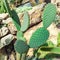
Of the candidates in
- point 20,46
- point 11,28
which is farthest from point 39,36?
point 11,28

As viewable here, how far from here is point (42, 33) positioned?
9.00ft

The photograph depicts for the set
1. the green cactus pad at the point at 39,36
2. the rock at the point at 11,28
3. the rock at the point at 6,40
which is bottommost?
the rock at the point at 6,40

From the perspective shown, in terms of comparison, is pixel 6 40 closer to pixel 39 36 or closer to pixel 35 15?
pixel 35 15

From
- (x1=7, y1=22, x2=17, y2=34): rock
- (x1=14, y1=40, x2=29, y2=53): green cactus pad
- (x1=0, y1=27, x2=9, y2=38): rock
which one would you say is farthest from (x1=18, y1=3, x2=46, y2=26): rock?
(x1=14, y1=40, x2=29, y2=53): green cactus pad

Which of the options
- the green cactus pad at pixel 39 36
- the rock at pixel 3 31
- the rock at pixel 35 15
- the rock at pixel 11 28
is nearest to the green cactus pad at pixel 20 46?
the green cactus pad at pixel 39 36

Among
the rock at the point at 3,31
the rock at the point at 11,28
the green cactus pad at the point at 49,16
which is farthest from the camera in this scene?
the rock at the point at 11,28

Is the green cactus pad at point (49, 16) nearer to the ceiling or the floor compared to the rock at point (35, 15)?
nearer to the ceiling

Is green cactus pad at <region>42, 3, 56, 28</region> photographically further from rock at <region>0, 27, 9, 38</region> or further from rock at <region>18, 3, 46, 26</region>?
rock at <region>18, 3, 46, 26</region>

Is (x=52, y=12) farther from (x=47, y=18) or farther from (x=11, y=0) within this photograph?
(x=11, y=0)

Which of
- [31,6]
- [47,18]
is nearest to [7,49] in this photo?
[31,6]

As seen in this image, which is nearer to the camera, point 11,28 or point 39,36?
point 39,36

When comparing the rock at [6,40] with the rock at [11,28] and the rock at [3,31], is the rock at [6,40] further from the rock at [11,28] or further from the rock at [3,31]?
the rock at [11,28]

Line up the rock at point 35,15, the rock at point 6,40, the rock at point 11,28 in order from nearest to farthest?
the rock at point 6,40
the rock at point 11,28
the rock at point 35,15

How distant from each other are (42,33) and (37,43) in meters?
0.13
